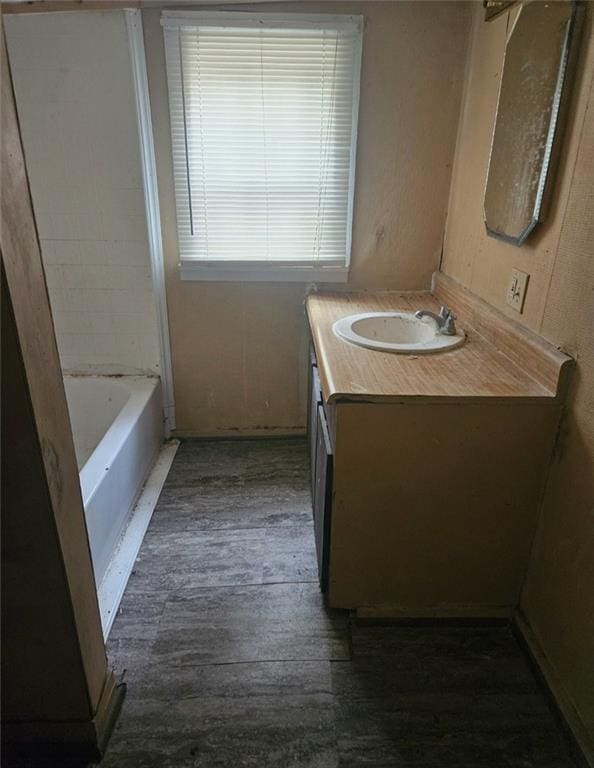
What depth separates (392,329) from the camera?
79.6 inches

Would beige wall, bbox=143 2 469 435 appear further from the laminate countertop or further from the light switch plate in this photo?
the light switch plate

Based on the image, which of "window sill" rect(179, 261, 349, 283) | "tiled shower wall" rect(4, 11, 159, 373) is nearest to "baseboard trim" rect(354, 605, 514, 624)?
"window sill" rect(179, 261, 349, 283)

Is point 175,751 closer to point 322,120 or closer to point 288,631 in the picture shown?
point 288,631

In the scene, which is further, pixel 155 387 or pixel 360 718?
pixel 155 387

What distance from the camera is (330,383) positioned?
4.47 feet

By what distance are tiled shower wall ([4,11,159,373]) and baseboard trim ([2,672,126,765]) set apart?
5.35ft

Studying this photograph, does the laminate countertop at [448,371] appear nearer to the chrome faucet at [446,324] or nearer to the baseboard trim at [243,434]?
the chrome faucet at [446,324]

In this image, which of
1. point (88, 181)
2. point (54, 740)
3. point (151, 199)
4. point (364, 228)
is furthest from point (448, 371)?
point (88, 181)

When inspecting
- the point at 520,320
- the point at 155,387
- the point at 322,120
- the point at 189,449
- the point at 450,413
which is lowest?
the point at 189,449

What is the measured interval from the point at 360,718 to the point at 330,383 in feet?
2.89

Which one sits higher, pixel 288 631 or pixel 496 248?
pixel 496 248

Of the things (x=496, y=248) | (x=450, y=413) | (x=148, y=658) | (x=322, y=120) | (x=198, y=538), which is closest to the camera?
(x=450, y=413)

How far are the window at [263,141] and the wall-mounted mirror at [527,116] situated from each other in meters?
0.73

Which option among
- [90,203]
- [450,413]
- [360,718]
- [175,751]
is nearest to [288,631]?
[360,718]
